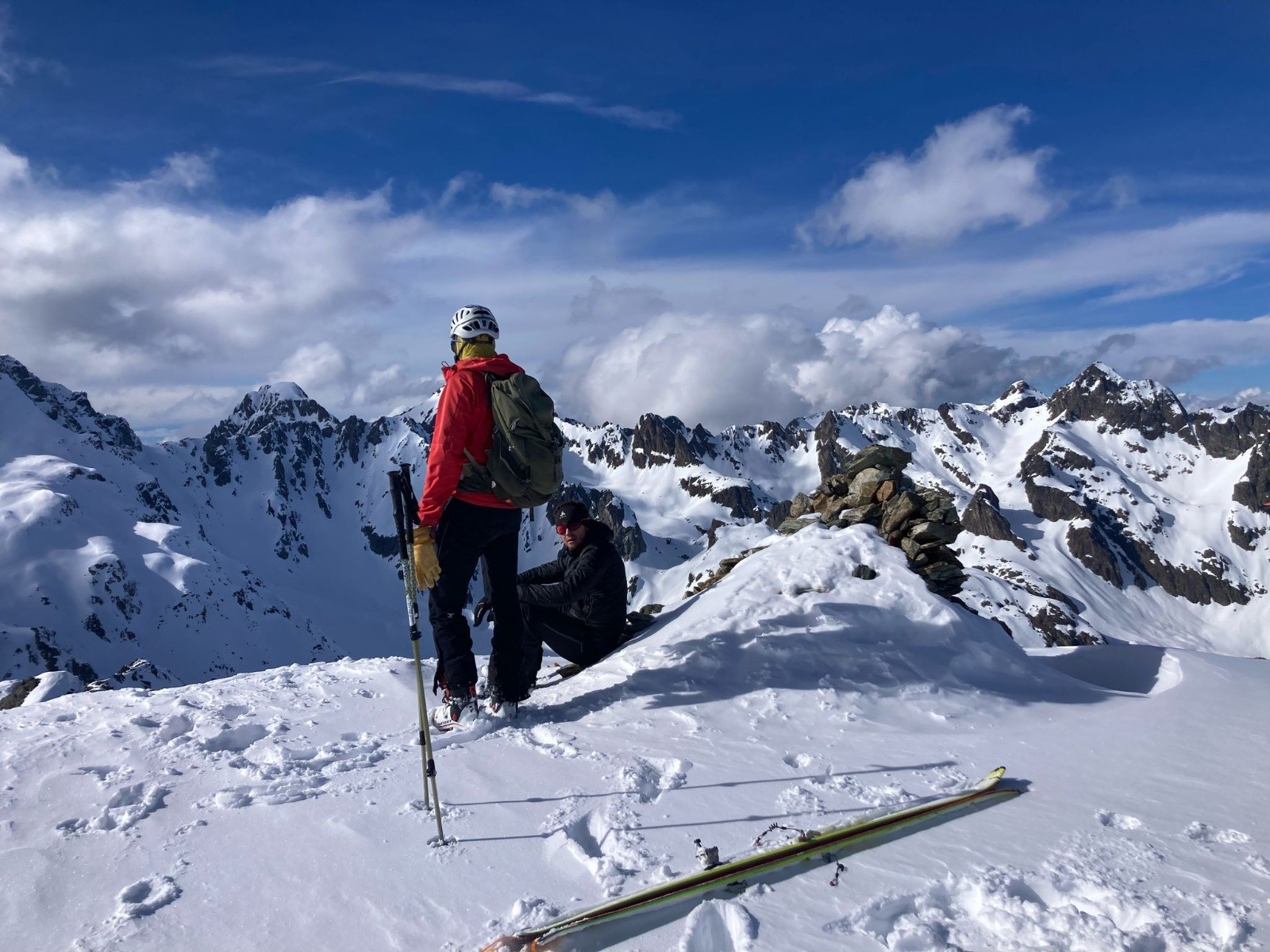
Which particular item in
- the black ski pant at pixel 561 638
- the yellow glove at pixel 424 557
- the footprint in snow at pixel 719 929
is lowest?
the footprint in snow at pixel 719 929

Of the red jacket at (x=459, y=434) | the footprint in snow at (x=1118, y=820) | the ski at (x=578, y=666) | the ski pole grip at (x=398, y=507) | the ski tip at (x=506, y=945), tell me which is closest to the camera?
the ski tip at (x=506, y=945)

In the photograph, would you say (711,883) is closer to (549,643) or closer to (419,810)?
(419,810)

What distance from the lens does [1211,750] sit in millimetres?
6871

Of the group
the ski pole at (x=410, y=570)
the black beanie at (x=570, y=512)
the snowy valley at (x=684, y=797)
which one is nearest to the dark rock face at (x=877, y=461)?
the snowy valley at (x=684, y=797)

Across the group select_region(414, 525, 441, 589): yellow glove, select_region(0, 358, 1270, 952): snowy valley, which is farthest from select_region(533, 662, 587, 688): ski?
select_region(414, 525, 441, 589): yellow glove

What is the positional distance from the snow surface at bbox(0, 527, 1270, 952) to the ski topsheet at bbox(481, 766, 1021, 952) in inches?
3.9

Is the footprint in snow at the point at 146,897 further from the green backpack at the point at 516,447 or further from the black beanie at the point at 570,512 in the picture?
the black beanie at the point at 570,512

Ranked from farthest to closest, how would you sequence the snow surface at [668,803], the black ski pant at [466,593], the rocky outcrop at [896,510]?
the rocky outcrop at [896,510], the black ski pant at [466,593], the snow surface at [668,803]

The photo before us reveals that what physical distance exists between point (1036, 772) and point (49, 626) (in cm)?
22663

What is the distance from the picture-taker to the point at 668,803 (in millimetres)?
5523

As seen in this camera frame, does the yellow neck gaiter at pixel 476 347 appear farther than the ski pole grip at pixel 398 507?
Yes

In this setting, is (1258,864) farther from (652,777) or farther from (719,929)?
(652,777)

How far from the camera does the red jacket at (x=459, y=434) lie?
7051mm

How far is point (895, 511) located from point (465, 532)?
8.68 metres
